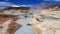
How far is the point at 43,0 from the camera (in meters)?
1.21

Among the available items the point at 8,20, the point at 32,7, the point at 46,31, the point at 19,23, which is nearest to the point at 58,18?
the point at 46,31

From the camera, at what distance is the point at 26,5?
1.21m

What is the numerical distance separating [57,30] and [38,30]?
0.20m

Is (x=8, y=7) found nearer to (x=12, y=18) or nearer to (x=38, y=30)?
(x=12, y=18)

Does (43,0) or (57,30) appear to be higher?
(43,0)

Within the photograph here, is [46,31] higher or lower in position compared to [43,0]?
lower

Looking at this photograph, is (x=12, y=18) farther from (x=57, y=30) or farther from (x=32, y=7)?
(x=57, y=30)

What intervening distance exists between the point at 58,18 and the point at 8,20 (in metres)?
0.54

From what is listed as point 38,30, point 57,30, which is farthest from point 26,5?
point 57,30

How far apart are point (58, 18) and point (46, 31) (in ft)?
0.64

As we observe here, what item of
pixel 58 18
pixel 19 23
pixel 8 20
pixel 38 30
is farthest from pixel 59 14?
pixel 8 20

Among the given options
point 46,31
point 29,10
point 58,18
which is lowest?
point 46,31

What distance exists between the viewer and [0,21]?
1.20 meters

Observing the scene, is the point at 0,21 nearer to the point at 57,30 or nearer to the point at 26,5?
the point at 26,5
